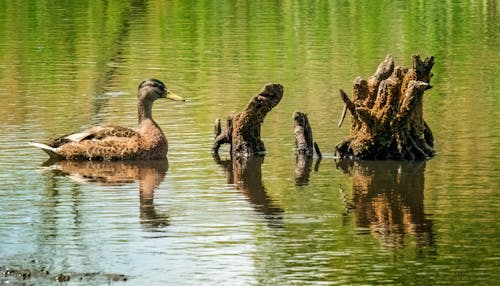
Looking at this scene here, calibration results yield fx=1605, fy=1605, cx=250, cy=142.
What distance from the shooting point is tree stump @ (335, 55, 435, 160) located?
53.1ft

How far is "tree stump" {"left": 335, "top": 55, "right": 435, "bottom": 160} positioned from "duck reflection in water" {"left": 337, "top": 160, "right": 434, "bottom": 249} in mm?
146

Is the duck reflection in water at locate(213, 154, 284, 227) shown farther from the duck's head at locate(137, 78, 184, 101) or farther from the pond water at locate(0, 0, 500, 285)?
the duck's head at locate(137, 78, 184, 101)

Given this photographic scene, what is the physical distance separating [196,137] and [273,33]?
42.4 feet

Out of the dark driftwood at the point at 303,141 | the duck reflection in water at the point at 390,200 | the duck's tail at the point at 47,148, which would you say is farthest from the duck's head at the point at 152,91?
the duck reflection in water at the point at 390,200

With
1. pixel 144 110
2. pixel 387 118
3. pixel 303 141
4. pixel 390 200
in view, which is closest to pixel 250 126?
pixel 303 141

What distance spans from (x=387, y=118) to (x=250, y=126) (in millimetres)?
1502

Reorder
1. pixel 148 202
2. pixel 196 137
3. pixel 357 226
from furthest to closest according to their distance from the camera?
pixel 196 137
pixel 148 202
pixel 357 226

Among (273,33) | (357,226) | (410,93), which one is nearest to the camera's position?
(357,226)

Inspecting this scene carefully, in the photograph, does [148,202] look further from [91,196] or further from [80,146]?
[80,146]

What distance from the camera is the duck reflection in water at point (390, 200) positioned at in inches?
497

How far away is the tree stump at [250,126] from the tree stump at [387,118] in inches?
33.6

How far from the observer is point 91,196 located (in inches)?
568

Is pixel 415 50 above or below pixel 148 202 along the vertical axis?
below

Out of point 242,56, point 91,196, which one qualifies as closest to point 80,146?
point 91,196
